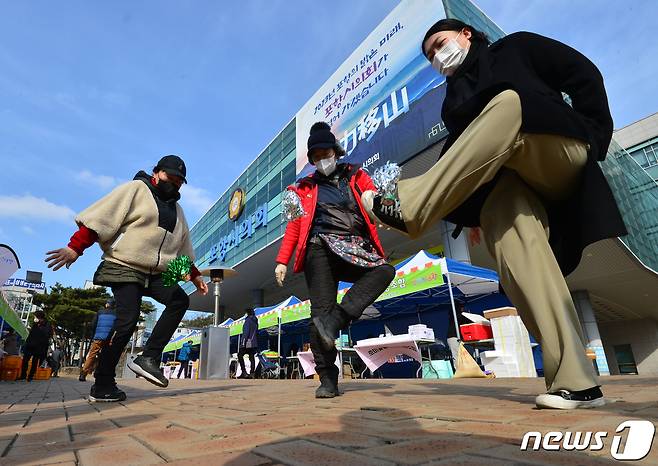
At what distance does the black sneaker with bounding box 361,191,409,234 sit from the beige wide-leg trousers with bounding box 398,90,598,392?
3 centimetres

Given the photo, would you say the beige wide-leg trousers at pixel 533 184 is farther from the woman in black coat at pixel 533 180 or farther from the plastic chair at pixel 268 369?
the plastic chair at pixel 268 369

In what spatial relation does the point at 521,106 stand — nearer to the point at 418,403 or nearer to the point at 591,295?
the point at 418,403

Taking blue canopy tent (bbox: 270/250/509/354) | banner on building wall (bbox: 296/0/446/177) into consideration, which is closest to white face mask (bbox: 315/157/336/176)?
blue canopy tent (bbox: 270/250/509/354)

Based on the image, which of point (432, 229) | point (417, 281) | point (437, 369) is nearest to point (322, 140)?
A: point (437, 369)

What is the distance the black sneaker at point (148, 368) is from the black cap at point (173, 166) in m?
1.45

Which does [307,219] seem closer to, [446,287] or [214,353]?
[214,353]

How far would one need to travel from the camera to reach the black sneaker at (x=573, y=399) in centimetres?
141

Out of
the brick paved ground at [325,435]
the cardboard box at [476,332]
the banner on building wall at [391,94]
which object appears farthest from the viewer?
the banner on building wall at [391,94]

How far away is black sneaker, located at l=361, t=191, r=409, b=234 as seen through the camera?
5.04 feet

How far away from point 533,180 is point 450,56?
0.77 metres

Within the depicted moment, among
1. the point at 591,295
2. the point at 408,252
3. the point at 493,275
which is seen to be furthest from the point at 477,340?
the point at 591,295

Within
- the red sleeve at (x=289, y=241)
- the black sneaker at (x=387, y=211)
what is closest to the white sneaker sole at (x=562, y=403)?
Answer: the black sneaker at (x=387, y=211)

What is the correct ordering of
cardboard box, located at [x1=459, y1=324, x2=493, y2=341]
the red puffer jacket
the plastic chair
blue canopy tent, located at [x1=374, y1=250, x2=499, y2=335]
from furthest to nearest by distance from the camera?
the plastic chair
blue canopy tent, located at [x1=374, y1=250, x2=499, y2=335]
cardboard box, located at [x1=459, y1=324, x2=493, y2=341]
the red puffer jacket

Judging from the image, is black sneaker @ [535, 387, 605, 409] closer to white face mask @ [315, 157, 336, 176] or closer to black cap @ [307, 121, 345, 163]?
white face mask @ [315, 157, 336, 176]
